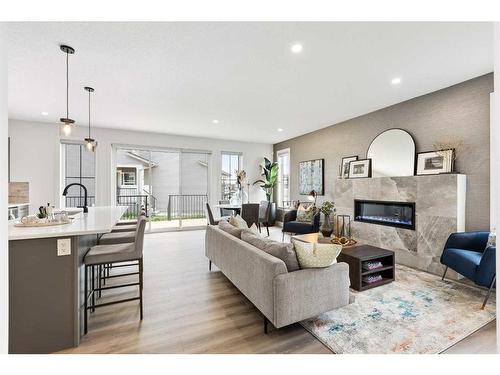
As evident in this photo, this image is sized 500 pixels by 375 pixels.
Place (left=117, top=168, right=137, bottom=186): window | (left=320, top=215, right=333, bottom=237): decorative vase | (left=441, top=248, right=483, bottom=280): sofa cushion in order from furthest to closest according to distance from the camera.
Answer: (left=117, top=168, right=137, bottom=186): window < (left=320, top=215, right=333, bottom=237): decorative vase < (left=441, top=248, right=483, bottom=280): sofa cushion

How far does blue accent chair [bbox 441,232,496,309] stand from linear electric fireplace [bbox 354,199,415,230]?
711mm

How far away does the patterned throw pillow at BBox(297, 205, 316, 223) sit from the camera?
510 centimetres

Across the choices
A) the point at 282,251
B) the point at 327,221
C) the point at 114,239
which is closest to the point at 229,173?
the point at 327,221

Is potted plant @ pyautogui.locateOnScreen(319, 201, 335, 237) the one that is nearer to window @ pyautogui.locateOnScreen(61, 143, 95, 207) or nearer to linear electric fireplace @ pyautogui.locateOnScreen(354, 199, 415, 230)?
linear electric fireplace @ pyautogui.locateOnScreen(354, 199, 415, 230)

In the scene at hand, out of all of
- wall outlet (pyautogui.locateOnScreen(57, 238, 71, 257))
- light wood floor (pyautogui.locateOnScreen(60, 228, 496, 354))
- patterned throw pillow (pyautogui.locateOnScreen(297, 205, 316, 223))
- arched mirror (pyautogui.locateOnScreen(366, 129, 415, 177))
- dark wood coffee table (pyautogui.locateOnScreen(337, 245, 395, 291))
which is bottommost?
light wood floor (pyautogui.locateOnScreen(60, 228, 496, 354))

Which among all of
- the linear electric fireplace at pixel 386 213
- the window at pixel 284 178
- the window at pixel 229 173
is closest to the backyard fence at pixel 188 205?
the window at pixel 229 173

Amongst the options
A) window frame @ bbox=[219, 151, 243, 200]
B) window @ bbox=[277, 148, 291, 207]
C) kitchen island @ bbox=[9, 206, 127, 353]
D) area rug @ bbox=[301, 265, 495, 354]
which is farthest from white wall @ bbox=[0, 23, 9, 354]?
window @ bbox=[277, 148, 291, 207]

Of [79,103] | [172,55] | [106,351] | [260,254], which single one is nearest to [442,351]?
[260,254]

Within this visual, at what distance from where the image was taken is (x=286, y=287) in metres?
1.77

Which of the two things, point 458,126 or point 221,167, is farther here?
Result: point 221,167

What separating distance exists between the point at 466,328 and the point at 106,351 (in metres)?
3.05

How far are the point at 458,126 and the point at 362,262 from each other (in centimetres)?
243

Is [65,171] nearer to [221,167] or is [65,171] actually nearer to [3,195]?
[221,167]
